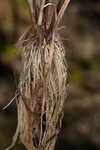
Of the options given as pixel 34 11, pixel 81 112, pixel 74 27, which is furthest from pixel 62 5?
pixel 74 27

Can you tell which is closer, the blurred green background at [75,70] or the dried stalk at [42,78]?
the dried stalk at [42,78]

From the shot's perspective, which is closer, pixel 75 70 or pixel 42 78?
pixel 42 78

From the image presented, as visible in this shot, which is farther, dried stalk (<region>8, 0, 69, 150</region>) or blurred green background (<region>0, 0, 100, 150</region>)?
blurred green background (<region>0, 0, 100, 150</region>)

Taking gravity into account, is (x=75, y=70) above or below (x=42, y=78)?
below
